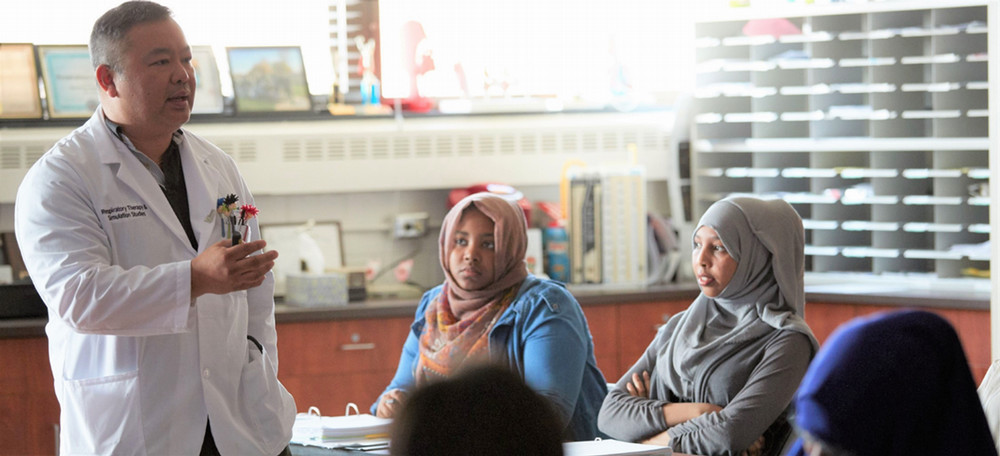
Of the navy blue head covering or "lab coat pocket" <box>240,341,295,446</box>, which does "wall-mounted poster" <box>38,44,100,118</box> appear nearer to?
"lab coat pocket" <box>240,341,295,446</box>

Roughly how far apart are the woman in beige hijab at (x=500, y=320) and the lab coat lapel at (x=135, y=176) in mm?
984

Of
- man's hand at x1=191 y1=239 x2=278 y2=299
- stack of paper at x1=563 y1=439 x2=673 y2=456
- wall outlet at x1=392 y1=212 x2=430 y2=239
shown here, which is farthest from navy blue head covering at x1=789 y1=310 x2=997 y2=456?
wall outlet at x1=392 y1=212 x2=430 y2=239

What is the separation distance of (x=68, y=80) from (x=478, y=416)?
3.60 meters

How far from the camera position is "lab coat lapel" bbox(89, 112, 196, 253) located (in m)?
2.09

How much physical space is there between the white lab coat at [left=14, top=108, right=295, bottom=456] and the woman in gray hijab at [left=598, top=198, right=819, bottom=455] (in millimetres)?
981

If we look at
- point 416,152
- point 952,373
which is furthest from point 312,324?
point 952,373

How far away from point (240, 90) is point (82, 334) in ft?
8.11

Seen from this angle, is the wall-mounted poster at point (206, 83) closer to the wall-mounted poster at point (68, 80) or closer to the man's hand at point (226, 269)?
the wall-mounted poster at point (68, 80)

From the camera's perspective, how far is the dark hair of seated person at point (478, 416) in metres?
1.02

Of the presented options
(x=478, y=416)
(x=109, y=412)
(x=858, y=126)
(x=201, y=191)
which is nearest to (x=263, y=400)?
(x=109, y=412)

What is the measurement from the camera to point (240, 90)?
443cm

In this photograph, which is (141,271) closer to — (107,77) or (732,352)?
(107,77)

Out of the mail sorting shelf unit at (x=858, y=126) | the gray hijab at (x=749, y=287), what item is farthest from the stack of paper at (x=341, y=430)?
the mail sorting shelf unit at (x=858, y=126)

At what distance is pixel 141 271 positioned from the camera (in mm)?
1991
